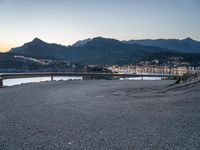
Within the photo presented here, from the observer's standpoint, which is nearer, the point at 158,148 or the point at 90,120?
the point at 158,148

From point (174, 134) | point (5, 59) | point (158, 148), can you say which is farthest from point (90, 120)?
point (5, 59)

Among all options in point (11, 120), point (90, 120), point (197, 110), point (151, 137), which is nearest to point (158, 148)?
point (151, 137)

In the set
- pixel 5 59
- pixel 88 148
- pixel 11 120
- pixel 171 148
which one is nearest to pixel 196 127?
pixel 171 148

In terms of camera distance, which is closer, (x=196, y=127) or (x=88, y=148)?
(x=88, y=148)

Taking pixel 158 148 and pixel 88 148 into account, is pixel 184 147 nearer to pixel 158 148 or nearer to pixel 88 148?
pixel 158 148

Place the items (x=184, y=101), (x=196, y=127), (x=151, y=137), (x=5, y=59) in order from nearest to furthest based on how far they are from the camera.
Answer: (x=151, y=137) < (x=196, y=127) < (x=184, y=101) < (x=5, y=59)

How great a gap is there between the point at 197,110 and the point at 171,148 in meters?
4.51

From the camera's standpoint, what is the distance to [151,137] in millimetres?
7609

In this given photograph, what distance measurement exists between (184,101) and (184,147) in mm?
6500

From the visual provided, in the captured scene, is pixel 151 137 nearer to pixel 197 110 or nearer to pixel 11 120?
pixel 197 110

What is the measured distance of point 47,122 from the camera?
998 cm

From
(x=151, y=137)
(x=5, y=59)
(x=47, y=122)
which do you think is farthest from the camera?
(x=5, y=59)

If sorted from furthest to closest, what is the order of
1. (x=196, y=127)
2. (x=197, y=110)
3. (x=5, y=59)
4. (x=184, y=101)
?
(x=5, y=59) → (x=184, y=101) → (x=197, y=110) → (x=196, y=127)

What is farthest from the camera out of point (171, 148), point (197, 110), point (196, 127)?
point (197, 110)
